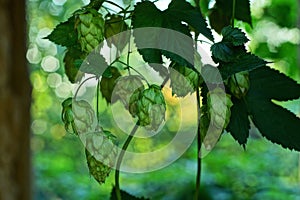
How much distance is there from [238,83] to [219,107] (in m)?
0.04

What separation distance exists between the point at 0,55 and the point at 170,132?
116 inches

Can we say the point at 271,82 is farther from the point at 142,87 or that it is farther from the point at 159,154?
the point at 159,154

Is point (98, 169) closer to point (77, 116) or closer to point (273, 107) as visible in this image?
point (77, 116)

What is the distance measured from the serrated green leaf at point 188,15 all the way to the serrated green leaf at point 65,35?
0.31 feet

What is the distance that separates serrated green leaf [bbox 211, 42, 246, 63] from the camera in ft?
1.88

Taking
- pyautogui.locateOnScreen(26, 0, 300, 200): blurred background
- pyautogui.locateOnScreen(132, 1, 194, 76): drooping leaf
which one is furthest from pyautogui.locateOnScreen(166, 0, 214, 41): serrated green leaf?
pyautogui.locateOnScreen(26, 0, 300, 200): blurred background

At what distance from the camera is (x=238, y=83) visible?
0.59 m

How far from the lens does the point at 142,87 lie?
22.6 inches

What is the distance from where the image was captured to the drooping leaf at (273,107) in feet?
2.05

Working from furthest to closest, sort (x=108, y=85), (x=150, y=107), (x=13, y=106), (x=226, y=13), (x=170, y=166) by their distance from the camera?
(x=170, y=166)
(x=226, y=13)
(x=108, y=85)
(x=150, y=107)
(x=13, y=106)

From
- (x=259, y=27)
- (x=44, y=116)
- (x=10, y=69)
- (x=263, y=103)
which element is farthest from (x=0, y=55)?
(x=44, y=116)

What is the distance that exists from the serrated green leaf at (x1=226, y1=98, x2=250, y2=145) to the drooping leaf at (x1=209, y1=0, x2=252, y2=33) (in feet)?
0.53

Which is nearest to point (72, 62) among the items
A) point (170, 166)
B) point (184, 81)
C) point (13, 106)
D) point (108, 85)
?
point (108, 85)

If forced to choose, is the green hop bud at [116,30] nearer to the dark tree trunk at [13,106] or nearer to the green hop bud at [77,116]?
the green hop bud at [77,116]
